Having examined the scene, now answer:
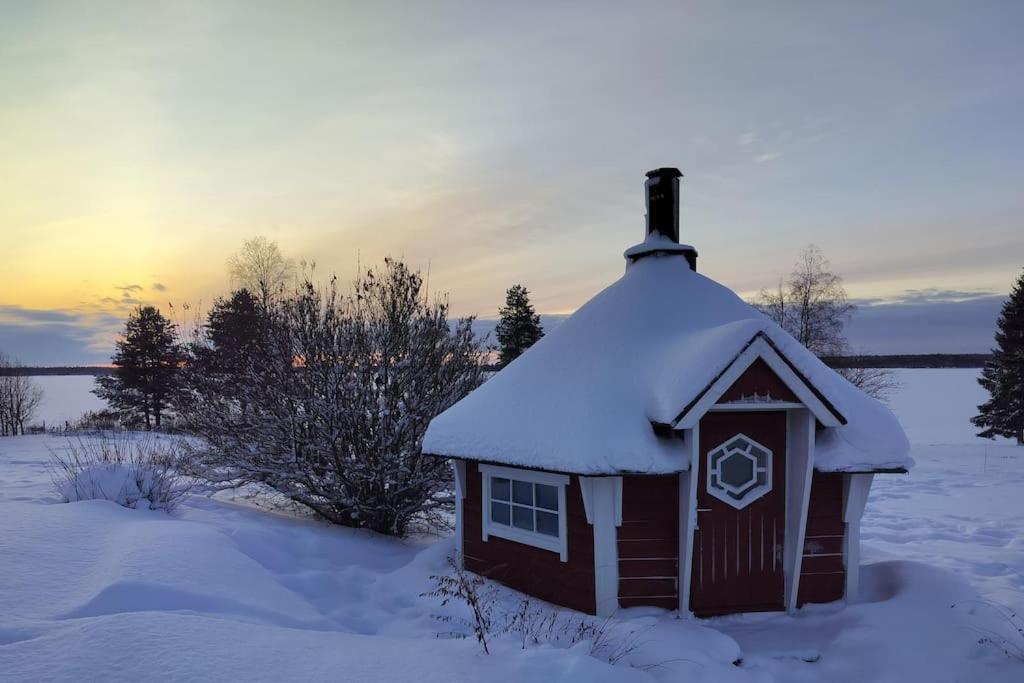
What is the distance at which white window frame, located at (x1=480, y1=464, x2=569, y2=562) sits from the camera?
6.93 m

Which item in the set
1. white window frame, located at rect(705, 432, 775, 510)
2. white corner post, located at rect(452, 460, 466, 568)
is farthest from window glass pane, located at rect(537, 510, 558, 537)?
white window frame, located at rect(705, 432, 775, 510)

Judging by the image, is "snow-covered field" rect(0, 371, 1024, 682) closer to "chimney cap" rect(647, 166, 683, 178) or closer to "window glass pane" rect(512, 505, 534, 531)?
"window glass pane" rect(512, 505, 534, 531)

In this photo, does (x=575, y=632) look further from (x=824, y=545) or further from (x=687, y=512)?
(x=824, y=545)

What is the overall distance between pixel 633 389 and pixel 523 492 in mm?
1891

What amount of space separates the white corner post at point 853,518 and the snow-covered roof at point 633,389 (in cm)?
35

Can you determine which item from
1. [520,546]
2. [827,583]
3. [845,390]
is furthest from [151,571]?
[845,390]

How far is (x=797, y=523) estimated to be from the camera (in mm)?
6789

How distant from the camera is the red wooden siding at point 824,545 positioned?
7.07 meters

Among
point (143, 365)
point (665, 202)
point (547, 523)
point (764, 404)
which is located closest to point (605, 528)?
point (547, 523)

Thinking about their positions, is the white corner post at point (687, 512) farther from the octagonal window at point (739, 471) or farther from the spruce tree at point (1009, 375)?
the spruce tree at point (1009, 375)

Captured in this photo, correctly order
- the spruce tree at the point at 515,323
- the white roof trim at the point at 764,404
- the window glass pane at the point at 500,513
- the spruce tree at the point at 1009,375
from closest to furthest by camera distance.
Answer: the white roof trim at the point at 764,404 < the window glass pane at the point at 500,513 < the spruce tree at the point at 515,323 < the spruce tree at the point at 1009,375

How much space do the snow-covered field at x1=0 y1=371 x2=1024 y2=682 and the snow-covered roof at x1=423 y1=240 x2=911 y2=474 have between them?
5.61ft

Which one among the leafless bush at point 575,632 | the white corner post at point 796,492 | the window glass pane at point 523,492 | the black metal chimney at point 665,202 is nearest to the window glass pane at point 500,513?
the window glass pane at point 523,492

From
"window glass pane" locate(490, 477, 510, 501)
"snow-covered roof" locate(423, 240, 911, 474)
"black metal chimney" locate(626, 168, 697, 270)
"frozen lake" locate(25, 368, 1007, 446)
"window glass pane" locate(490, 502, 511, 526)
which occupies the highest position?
"black metal chimney" locate(626, 168, 697, 270)
